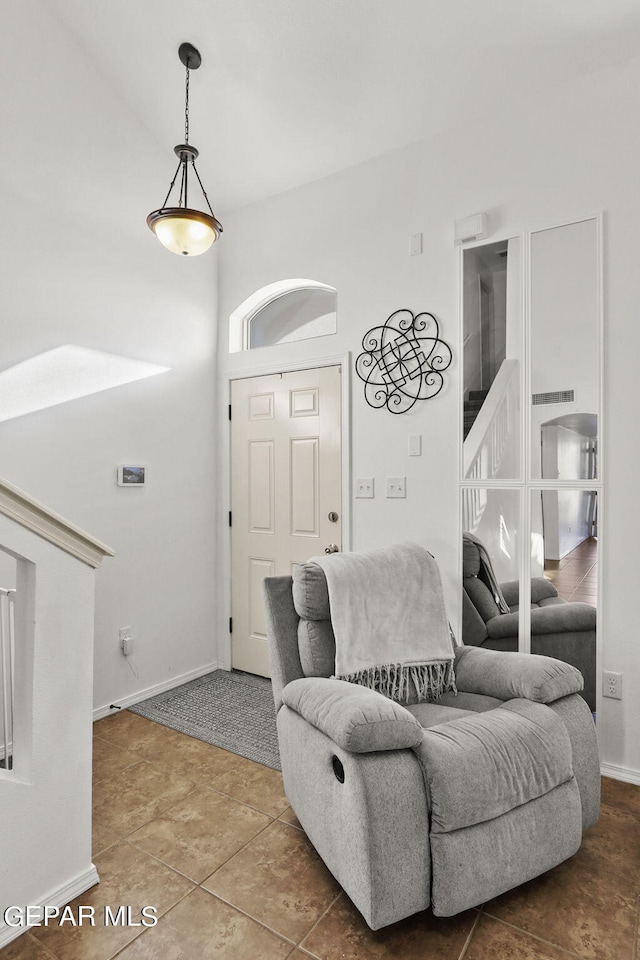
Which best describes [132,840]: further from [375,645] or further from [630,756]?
[630,756]

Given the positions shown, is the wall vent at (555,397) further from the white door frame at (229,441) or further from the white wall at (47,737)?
the white wall at (47,737)

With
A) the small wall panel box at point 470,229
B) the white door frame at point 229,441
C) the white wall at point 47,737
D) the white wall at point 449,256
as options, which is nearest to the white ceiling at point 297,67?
the white wall at point 449,256

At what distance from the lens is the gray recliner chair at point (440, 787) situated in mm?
1468

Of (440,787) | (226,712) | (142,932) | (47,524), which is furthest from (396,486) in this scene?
(142,932)

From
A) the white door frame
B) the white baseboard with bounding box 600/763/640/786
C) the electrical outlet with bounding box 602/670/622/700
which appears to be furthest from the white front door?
the white baseboard with bounding box 600/763/640/786

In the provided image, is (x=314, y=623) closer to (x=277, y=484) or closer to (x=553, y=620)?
(x=553, y=620)

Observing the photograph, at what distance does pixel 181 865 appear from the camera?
5.99 feet

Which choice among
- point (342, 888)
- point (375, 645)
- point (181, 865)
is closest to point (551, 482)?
point (375, 645)

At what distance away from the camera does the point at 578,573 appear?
2.44m

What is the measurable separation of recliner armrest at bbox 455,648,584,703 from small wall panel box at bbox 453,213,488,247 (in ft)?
6.36

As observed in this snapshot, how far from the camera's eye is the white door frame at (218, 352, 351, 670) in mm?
3145

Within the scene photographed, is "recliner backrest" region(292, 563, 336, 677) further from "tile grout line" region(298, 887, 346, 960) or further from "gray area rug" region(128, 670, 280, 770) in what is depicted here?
"gray area rug" region(128, 670, 280, 770)

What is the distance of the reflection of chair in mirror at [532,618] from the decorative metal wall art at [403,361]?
813mm

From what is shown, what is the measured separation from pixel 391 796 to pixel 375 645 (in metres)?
0.63
